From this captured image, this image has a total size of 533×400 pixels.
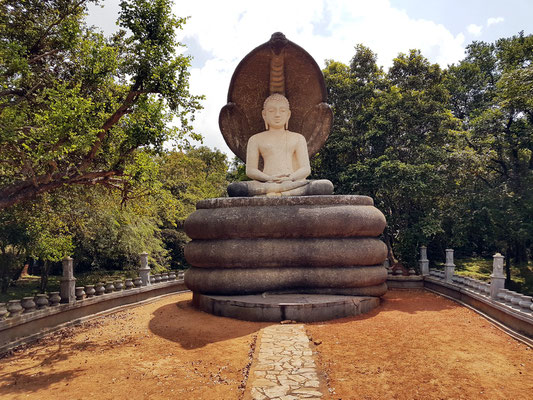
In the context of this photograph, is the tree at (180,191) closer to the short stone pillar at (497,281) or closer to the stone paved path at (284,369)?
the stone paved path at (284,369)

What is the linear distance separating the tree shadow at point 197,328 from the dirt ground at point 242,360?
0.02 m

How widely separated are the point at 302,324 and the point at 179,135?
5323 mm

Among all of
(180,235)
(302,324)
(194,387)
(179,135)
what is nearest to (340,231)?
(302,324)

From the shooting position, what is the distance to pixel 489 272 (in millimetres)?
21156

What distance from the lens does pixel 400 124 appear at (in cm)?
1705

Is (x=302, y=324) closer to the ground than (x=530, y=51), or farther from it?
closer to the ground

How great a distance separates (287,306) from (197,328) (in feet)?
6.24

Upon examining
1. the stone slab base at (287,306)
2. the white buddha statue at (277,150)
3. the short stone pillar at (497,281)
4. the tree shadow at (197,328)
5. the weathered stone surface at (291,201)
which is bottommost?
the tree shadow at (197,328)

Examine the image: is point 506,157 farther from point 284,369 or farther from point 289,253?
point 284,369

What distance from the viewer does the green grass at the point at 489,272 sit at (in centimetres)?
1922

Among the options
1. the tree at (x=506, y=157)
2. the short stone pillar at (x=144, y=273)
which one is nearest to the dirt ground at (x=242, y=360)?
the short stone pillar at (x=144, y=273)

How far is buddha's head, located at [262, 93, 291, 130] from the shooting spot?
11555 millimetres

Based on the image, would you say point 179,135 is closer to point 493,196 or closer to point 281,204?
point 281,204

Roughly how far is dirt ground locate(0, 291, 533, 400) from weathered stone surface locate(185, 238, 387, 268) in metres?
1.34
